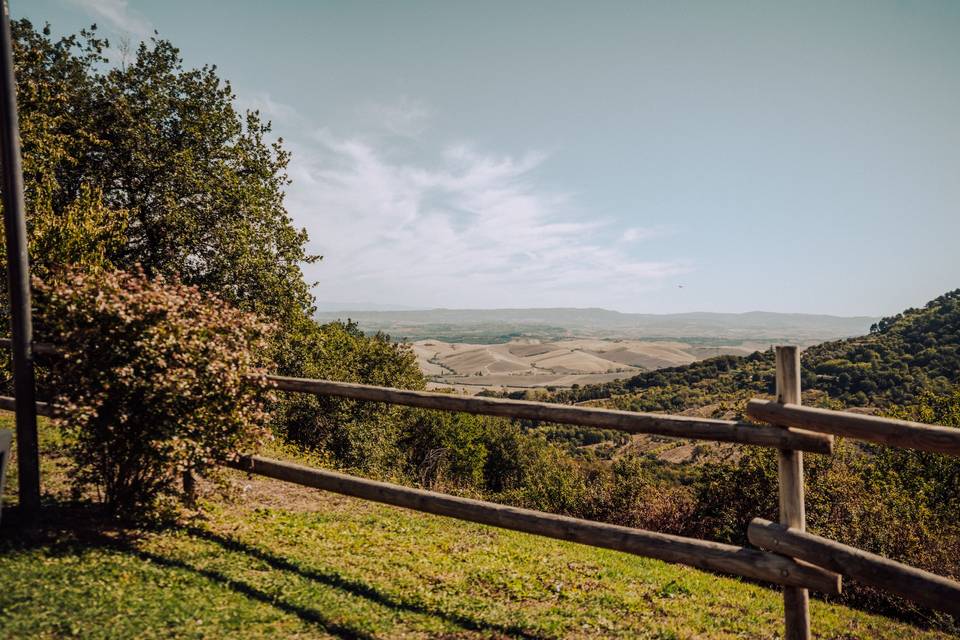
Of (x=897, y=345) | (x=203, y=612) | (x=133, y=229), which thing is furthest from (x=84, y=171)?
(x=897, y=345)

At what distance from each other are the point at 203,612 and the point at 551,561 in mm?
3868

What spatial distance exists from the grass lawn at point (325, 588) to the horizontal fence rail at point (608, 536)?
80 centimetres

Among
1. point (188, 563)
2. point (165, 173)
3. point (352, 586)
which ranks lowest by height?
point (352, 586)

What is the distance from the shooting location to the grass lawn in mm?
3861

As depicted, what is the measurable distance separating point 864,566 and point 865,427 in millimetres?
946

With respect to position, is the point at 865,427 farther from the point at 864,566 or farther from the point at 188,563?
the point at 188,563

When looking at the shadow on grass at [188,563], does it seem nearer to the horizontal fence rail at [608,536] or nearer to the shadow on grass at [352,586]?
the shadow on grass at [352,586]

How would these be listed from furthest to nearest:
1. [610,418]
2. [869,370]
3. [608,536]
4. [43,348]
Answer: [869,370], [43,348], [610,418], [608,536]

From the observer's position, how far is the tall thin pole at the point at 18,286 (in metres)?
4.52

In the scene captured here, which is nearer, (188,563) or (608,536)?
(608,536)

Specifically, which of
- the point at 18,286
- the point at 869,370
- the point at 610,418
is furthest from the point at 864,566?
the point at 869,370

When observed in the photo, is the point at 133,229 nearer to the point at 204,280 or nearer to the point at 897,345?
the point at 204,280

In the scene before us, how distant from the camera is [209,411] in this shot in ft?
16.4

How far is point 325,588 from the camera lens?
465 cm
